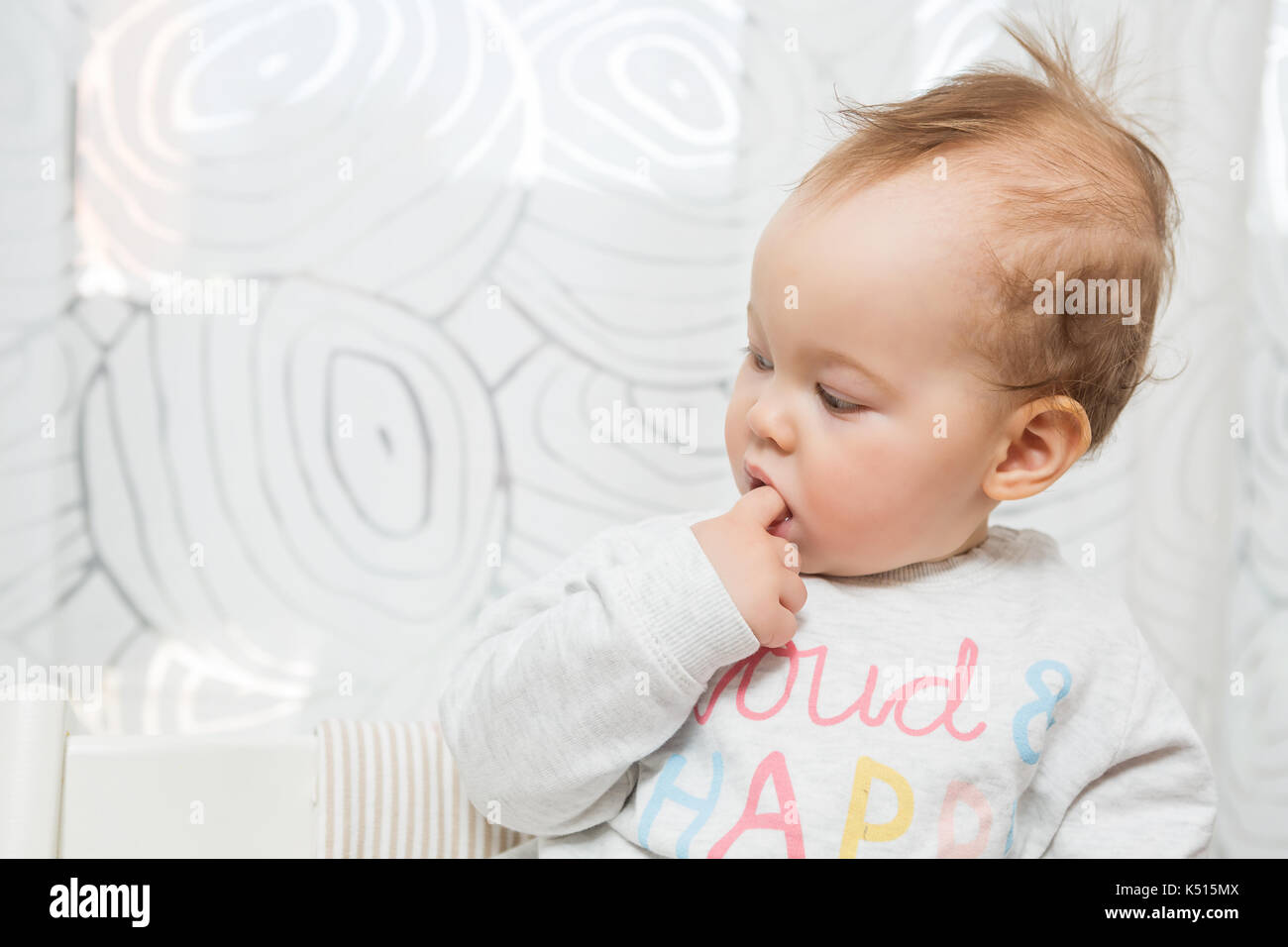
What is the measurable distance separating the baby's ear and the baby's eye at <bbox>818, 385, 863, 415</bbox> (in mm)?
110

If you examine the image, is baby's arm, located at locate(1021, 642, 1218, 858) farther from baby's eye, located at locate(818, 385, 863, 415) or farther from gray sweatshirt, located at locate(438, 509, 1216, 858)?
baby's eye, located at locate(818, 385, 863, 415)

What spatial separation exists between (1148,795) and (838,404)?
0.35 m

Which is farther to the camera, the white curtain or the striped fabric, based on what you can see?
the white curtain

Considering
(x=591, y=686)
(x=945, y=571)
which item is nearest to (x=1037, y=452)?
(x=945, y=571)

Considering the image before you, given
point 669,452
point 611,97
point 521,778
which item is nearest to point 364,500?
point 669,452

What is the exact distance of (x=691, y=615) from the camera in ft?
2.10

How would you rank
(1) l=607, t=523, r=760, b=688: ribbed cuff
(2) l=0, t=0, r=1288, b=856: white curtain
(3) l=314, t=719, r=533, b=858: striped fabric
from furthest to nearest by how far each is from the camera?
1. (2) l=0, t=0, r=1288, b=856: white curtain
2. (3) l=314, t=719, r=533, b=858: striped fabric
3. (1) l=607, t=523, r=760, b=688: ribbed cuff

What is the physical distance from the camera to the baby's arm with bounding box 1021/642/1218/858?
73 centimetres

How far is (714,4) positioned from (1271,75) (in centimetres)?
65

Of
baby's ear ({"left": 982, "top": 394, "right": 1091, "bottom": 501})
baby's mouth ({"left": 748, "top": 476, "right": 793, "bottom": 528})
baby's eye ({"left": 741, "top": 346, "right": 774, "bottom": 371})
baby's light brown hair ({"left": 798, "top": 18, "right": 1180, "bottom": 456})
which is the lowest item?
baby's mouth ({"left": 748, "top": 476, "right": 793, "bottom": 528})

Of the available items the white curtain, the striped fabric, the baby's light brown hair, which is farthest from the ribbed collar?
the white curtain

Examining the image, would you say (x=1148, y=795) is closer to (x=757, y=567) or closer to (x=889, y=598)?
(x=889, y=598)

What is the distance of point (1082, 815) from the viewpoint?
2.43 feet

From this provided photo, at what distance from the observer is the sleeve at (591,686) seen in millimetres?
640
